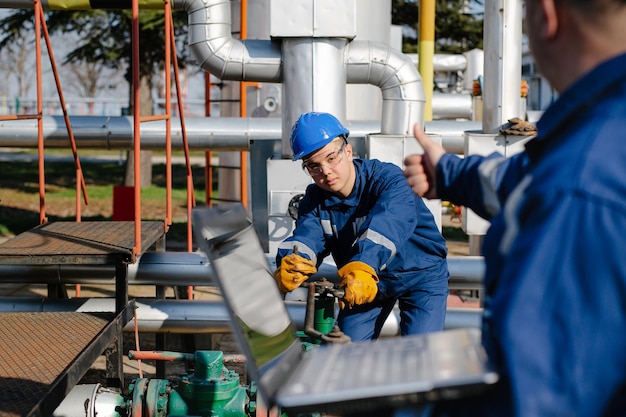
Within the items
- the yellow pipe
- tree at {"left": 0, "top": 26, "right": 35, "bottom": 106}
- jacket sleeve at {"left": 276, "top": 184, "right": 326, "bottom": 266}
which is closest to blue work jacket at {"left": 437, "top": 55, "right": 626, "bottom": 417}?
jacket sleeve at {"left": 276, "top": 184, "right": 326, "bottom": 266}

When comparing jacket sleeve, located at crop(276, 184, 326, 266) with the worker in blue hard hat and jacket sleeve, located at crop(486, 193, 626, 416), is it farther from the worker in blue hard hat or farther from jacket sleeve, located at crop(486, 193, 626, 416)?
jacket sleeve, located at crop(486, 193, 626, 416)

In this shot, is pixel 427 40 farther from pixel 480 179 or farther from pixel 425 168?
pixel 480 179

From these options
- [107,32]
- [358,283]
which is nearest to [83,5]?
[358,283]

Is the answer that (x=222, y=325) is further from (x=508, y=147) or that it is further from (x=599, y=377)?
(x=599, y=377)

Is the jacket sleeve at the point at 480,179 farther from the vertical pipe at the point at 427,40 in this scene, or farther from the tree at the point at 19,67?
the tree at the point at 19,67

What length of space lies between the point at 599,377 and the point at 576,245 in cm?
17

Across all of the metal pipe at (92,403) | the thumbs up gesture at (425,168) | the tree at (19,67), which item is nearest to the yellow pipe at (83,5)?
the metal pipe at (92,403)

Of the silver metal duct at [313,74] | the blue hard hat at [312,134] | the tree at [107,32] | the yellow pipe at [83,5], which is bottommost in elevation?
the blue hard hat at [312,134]

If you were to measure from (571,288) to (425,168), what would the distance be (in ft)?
2.44

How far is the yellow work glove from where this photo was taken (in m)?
3.04

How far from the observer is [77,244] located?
4.58 metres

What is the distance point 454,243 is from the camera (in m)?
12.3

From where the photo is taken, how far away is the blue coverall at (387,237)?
12.0 ft

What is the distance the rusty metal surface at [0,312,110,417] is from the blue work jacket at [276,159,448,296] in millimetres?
1013
